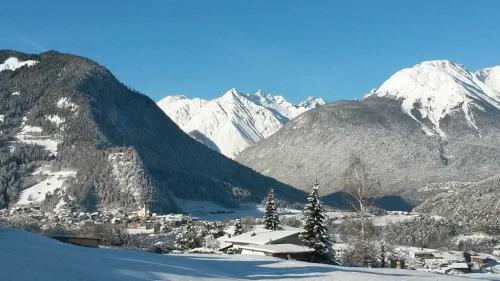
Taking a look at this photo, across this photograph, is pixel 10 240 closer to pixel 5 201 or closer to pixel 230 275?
pixel 230 275

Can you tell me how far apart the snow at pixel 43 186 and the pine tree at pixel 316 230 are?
134 m

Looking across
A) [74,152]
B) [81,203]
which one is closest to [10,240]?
[81,203]

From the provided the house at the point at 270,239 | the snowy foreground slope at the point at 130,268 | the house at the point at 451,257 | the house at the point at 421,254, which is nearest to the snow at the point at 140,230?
the house at the point at 421,254

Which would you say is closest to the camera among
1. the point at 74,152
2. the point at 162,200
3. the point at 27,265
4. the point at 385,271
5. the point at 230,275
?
the point at 27,265

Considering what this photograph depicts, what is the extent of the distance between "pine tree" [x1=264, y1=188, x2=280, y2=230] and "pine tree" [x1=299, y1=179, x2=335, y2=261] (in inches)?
639

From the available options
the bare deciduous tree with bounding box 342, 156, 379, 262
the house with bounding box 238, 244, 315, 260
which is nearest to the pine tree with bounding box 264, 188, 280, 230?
the house with bounding box 238, 244, 315, 260

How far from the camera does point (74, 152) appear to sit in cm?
19625

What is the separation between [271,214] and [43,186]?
128 metres

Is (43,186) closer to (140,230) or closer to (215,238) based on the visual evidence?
(140,230)

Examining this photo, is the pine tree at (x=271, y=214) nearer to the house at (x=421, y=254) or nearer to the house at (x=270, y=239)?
the house at (x=270, y=239)

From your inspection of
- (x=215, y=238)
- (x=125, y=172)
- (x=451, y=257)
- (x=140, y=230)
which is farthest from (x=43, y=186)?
(x=451, y=257)

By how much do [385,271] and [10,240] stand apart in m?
20.1

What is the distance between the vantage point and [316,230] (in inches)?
1849

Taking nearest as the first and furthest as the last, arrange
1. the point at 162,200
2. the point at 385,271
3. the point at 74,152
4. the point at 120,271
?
1. the point at 120,271
2. the point at 385,271
3. the point at 162,200
4. the point at 74,152
